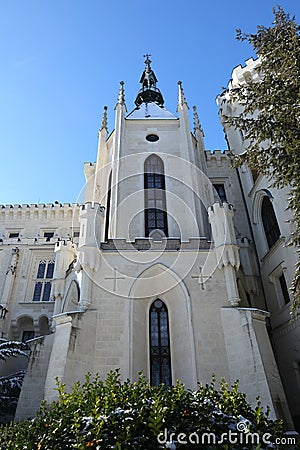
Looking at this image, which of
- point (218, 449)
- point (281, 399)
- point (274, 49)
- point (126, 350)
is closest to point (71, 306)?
point (126, 350)

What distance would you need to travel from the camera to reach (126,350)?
411 inches

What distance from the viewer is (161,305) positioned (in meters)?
12.2

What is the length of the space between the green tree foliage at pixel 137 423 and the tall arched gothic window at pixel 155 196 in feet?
35.0

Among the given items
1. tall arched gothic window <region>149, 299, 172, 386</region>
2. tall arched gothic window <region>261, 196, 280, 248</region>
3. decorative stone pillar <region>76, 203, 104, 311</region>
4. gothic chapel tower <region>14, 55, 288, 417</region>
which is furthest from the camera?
tall arched gothic window <region>261, 196, 280, 248</region>

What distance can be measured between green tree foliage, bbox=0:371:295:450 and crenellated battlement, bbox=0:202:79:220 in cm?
1985

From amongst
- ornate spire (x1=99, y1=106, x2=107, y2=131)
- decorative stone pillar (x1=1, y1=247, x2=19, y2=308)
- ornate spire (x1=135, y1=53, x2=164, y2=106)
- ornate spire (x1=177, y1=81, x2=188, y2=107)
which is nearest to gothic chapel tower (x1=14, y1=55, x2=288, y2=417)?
decorative stone pillar (x1=1, y1=247, x2=19, y2=308)

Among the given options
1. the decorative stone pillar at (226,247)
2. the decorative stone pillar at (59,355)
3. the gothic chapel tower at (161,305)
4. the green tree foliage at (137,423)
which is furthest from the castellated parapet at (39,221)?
the green tree foliage at (137,423)

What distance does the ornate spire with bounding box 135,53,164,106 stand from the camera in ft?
100

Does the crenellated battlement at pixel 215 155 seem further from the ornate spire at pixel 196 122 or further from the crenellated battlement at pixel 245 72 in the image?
the crenellated battlement at pixel 245 72

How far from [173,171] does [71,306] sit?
9.05 m

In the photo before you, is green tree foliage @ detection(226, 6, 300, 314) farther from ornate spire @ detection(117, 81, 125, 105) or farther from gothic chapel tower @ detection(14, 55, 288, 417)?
ornate spire @ detection(117, 81, 125, 105)

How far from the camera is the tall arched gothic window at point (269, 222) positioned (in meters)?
16.1

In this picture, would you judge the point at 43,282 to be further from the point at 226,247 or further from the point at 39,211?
the point at 226,247

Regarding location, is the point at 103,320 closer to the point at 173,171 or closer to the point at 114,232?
the point at 114,232
